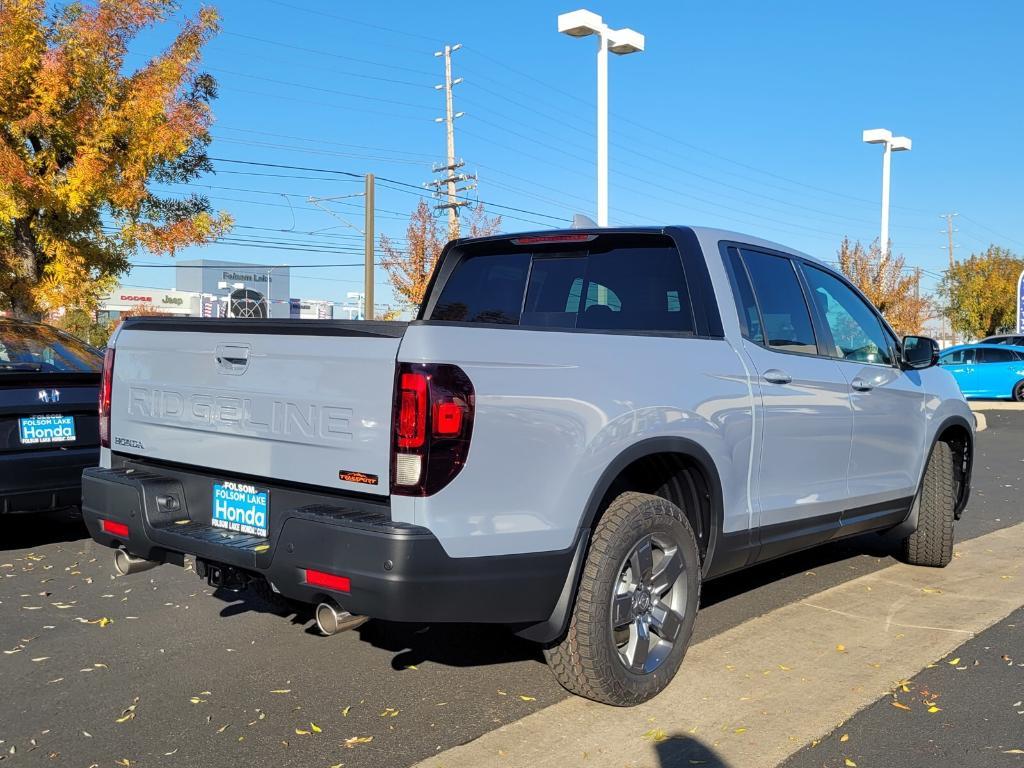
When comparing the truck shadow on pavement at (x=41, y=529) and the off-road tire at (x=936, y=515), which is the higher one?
the off-road tire at (x=936, y=515)

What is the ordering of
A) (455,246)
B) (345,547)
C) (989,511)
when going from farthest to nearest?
(989,511) → (455,246) → (345,547)

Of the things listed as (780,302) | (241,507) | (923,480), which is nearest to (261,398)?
→ (241,507)

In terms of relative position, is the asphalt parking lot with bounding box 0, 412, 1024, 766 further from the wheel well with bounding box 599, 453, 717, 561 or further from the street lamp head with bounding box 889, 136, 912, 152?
the street lamp head with bounding box 889, 136, 912, 152

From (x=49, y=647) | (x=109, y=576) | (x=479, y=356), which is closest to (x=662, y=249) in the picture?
(x=479, y=356)

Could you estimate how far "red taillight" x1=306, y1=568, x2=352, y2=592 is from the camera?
312cm

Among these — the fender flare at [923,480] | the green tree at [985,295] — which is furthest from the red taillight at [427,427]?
the green tree at [985,295]

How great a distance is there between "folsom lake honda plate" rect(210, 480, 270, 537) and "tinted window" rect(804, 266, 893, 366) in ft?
10.3

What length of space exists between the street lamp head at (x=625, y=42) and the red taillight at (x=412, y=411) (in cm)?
1519

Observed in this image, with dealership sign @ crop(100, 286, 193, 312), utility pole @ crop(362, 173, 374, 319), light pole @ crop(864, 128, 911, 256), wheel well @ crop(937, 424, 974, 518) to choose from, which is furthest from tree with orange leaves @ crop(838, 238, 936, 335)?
dealership sign @ crop(100, 286, 193, 312)

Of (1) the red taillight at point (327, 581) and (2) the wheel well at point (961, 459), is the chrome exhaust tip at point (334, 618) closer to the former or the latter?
(1) the red taillight at point (327, 581)

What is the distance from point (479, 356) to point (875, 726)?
6.84ft

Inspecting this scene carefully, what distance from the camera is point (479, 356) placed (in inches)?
124

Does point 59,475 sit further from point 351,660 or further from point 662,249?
point 662,249

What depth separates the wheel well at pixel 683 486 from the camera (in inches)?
160
